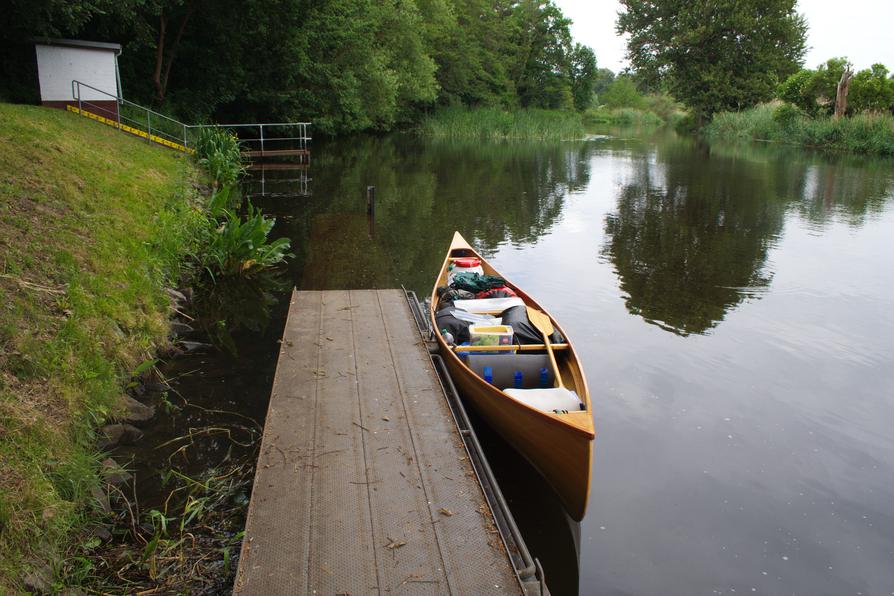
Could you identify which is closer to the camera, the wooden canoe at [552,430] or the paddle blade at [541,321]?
the wooden canoe at [552,430]

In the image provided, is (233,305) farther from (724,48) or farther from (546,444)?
(724,48)

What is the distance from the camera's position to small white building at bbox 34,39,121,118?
18938 mm

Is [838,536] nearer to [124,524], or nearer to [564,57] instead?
[124,524]

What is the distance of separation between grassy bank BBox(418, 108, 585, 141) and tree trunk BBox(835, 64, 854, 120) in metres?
16.5

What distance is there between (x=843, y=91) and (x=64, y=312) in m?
46.6

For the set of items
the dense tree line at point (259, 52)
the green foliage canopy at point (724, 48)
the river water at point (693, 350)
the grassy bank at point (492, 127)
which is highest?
the green foliage canopy at point (724, 48)

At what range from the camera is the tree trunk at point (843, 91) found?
41062mm

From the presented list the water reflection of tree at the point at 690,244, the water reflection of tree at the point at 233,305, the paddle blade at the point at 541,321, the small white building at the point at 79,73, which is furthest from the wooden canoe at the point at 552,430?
the small white building at the point at 79,73

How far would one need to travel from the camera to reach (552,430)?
5414mm

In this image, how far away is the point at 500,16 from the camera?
6128 cm

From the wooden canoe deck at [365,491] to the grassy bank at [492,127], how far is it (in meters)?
41.1

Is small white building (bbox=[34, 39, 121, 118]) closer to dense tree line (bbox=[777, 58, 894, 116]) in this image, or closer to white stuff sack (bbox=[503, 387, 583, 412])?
white stuff sack (bbox=[503, 387, 583, 412])

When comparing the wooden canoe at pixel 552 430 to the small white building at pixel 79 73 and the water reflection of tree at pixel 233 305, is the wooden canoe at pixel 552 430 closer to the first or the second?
the water reflection of tree at pixel 233 305

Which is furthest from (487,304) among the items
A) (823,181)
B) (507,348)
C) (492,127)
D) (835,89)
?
(835,89)
